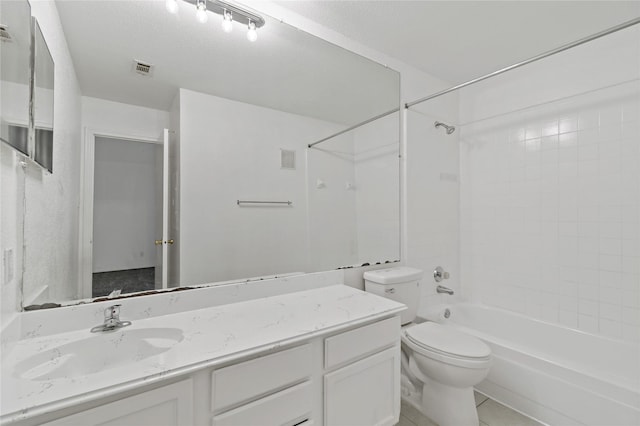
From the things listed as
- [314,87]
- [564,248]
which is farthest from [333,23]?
[564,248]

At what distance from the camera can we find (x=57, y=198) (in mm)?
1068

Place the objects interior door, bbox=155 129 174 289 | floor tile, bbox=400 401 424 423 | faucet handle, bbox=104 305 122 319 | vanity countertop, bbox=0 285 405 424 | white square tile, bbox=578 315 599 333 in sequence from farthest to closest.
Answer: white square tile, bbox=578 315 599 333, floor tile, bbox=400 401 424 423, interior door, bbox=155 129 174 289, faucet handle, bbox=104 305 122 319, vanity countertop, bbox=0 285 405 424

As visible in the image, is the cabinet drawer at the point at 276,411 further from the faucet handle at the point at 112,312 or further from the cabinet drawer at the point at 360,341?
the faucet handle at the point at 112,312

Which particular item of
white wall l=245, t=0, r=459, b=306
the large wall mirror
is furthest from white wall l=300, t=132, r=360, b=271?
white wall l=245, t=0, r=459, b=306

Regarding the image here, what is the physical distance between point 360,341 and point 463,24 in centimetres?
199

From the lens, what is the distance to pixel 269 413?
0.95 meters

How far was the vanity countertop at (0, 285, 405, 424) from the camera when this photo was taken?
68cm

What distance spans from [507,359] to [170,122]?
2356 millimetres

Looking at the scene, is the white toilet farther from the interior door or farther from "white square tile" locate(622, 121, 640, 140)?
"white square tile" locate(622, 121, 640, 140)

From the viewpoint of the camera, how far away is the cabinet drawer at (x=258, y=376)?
875 mm

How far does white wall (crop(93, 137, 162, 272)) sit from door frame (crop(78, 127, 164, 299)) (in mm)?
16

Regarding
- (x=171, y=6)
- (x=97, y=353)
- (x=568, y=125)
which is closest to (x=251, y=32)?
(x=171, y=6)

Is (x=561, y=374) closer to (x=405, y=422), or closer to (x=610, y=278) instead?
(x=610, y=278)

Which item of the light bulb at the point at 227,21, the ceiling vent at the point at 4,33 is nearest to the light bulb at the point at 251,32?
the light bulb at the point at 227,21
